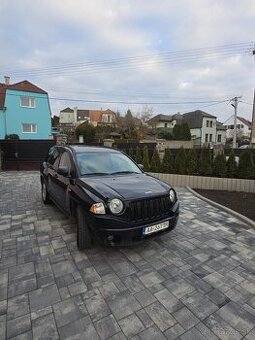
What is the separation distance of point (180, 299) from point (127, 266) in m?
0.84

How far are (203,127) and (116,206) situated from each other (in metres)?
45.7

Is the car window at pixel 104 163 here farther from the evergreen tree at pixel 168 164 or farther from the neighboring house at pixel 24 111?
the neighboring house at pixel 24 111

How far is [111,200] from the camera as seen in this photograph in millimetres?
3059

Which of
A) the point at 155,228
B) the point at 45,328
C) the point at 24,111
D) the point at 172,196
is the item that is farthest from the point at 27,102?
the point at 45,328

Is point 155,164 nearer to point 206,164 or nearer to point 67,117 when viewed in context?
point 206,164

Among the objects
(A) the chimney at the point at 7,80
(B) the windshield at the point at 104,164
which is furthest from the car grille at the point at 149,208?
(A) the chimney at the point at 7,80

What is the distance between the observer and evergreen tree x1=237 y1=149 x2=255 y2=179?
8602 millimetres

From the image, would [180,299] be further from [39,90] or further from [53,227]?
[39,90]

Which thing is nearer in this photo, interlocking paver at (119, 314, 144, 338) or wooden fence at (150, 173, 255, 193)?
interlocking paver at (119, 314, 144, 338)

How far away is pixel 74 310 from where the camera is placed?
229 centimetres

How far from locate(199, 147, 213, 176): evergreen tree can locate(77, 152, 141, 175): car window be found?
537 centimetres

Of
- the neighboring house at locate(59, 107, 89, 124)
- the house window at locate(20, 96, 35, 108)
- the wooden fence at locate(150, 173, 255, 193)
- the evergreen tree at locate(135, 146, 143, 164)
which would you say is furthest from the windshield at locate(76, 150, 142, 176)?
the neighboring house at locate(59, 107, 89, 124)

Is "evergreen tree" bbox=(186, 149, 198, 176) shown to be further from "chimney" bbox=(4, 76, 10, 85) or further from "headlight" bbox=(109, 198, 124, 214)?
"chimney" bbox=(4, 76, 10, 85)

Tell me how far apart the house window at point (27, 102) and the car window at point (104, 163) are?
69.7 ft
